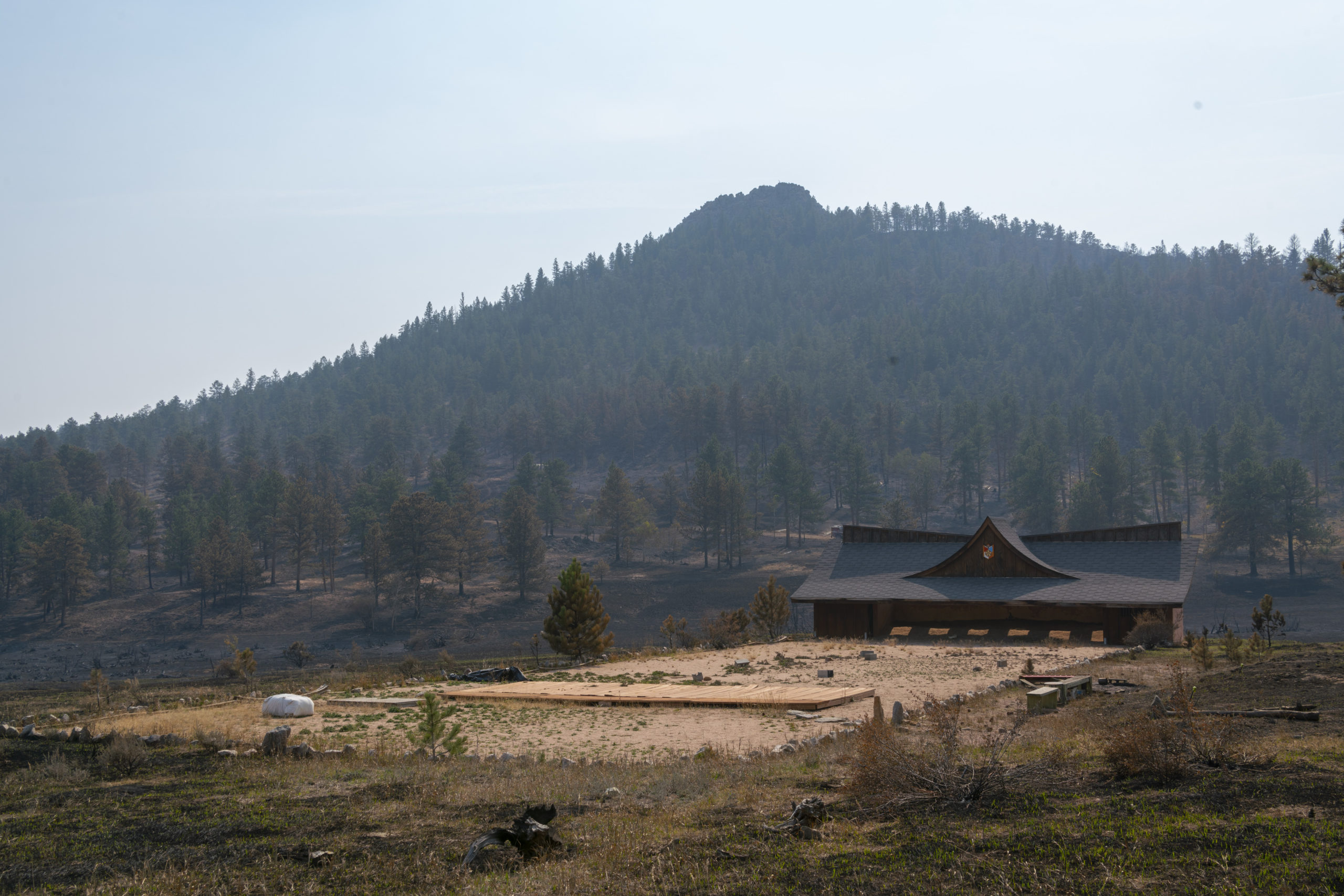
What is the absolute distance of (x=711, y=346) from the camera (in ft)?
632

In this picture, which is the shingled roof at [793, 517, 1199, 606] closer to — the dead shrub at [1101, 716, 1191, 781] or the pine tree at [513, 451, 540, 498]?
the dead shrub at [1101, 716, 1191, 781]

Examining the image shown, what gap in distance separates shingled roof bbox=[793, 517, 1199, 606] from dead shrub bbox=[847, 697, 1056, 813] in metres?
28.2

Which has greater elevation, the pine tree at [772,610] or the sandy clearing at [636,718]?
the sandy clearing at [636,718]

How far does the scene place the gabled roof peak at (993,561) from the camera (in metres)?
39.6

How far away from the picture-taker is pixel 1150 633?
33062mm

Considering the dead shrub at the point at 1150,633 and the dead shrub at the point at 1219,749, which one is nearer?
the dead shrub at the point at 1219,749

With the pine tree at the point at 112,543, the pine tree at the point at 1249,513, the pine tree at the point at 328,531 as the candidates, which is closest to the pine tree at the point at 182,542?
the pine tree at the point at 112,543

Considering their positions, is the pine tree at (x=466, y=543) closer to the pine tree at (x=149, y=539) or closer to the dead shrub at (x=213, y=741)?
the pine tree at (x=149, y=539)

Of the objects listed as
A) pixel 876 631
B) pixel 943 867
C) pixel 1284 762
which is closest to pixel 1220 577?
pixel 876 631

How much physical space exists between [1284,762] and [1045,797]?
3147 millimetres

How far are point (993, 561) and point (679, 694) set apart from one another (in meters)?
23.4

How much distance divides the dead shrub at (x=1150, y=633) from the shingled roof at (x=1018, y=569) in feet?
4.67

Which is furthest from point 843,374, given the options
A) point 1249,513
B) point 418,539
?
point 418,539

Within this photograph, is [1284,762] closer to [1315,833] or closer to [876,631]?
[1315,833]
